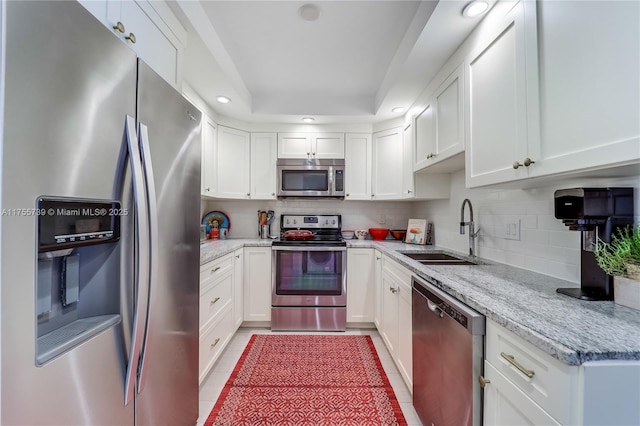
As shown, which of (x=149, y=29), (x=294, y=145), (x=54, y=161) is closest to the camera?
(x=54, y=161)

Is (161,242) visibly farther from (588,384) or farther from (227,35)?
(227,35)

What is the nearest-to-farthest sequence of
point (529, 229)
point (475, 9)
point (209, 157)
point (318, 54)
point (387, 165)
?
point (475, 9) < point (529, 229) < point (318, 54) < point (209, 157) < point (387, 165)

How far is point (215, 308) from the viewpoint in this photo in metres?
1.99

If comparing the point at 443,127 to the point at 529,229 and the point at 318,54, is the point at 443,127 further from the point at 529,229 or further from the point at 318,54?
the point at 318,54

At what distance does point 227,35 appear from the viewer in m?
1.90

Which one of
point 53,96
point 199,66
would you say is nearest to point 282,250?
point 199,66

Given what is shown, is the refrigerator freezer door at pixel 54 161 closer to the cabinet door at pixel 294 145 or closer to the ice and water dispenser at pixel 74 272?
the ice and water dispenser at pixel 74 272

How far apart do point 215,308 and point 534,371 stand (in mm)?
1865

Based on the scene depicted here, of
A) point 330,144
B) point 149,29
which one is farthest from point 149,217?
point 330,144

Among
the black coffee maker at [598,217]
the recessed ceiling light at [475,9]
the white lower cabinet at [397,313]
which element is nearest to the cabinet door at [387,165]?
the white lower cabinet at [397,313]

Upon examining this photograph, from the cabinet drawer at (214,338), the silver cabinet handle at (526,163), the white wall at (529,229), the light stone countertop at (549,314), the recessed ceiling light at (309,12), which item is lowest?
the cabinet drawer at (214,338)

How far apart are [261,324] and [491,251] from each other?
2.22m

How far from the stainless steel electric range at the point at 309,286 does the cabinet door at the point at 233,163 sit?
2.63ft

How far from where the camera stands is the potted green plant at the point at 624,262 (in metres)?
0.86
